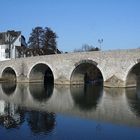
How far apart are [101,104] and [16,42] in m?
41.8

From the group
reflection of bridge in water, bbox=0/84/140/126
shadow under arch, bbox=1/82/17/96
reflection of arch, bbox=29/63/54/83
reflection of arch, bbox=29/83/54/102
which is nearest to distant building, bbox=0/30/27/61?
reflection of arch, bbox=29/63/54/83

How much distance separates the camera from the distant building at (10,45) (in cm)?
5947

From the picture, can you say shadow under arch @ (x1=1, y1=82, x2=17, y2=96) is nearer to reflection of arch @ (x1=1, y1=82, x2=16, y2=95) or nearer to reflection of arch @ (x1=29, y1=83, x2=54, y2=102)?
reflection of arch @ (x1=1, y1=82, x2=16, y2=95)

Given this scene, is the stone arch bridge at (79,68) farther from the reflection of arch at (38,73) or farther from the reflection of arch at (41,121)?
the reflection of arch at (41,121)

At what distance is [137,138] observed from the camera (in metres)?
12.7

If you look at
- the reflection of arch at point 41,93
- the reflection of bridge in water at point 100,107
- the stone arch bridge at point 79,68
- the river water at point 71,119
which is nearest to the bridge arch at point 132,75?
the stone arch bridge at point 79,68

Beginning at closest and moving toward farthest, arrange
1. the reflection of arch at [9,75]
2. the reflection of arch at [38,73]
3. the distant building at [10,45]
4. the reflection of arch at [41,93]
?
the reflection of arch at [41,93], the reflection of arch at [38,73], the reflection of arch at [9,75], the distant building at [10,45]

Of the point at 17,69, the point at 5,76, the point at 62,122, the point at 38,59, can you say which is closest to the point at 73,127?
the point at 62,122

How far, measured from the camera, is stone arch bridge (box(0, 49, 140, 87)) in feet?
97.5

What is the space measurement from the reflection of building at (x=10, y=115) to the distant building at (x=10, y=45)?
38.7m

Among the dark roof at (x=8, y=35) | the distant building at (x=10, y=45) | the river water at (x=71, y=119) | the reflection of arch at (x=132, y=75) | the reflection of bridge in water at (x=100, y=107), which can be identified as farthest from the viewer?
the dark roof at (x=8, y=35)

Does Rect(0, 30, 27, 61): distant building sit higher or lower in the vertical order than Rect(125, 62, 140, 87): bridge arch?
higher

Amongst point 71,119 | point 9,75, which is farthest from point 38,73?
point 71,119

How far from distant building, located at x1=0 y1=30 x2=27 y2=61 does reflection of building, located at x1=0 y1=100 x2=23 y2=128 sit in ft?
127
